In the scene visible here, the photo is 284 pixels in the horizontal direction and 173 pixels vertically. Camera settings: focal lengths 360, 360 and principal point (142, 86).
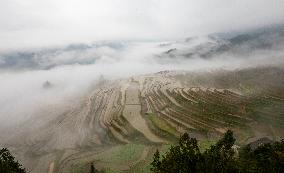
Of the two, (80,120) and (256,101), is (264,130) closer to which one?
(256,101)

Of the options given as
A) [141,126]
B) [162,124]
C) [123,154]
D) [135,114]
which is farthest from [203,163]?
[135,114]

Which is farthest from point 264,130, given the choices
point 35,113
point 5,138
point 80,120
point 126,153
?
point 35,113

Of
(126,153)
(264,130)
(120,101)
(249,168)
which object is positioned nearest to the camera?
(249,168)

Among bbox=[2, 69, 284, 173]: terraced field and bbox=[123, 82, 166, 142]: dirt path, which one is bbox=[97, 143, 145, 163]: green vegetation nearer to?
bbox=[2, 69, 284, 173]: terraced field

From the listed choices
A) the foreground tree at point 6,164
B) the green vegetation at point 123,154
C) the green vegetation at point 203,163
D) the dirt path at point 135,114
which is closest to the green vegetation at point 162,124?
the dirt path at point 135,114

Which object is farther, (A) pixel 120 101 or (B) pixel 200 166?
(A) pixel 120 101

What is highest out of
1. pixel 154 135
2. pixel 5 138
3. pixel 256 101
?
pixel 256 101

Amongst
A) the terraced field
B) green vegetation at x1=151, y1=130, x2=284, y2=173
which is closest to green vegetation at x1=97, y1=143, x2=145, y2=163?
the terraced field

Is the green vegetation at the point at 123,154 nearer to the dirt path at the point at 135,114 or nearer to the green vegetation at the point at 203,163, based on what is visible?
the dirt path at the point at 135,114
